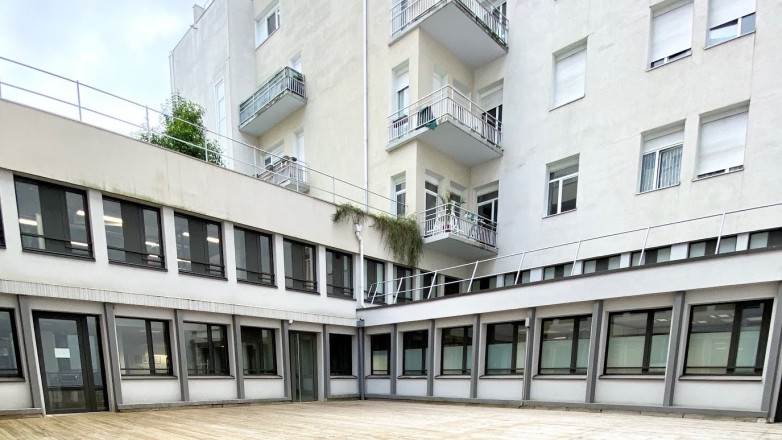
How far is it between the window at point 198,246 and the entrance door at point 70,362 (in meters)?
2.13

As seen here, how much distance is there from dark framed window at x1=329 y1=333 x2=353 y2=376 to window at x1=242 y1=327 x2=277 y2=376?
1.88m

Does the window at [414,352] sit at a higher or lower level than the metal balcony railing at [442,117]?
lower

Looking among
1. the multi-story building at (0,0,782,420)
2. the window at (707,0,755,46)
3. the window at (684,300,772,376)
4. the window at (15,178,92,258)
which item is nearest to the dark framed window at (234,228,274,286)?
the multi-story building at (0,0,782,420)

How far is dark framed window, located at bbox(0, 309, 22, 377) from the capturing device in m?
7.18

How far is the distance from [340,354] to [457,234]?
5152 mm

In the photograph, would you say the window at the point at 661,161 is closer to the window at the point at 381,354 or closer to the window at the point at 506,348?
the window at the point at 506,348

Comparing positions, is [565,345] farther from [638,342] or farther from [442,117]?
[442,117]

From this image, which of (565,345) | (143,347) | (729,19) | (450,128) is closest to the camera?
(143,347)

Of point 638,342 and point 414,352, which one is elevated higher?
point 414,352

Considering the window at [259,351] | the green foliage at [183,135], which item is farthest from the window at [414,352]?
the green foliage at [183,135]

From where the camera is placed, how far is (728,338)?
23.3 feet

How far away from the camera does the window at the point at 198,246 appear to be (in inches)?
378

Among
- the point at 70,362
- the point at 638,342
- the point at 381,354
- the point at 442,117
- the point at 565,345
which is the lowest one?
the point at 70,362

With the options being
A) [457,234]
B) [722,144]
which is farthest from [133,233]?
[722,144]
